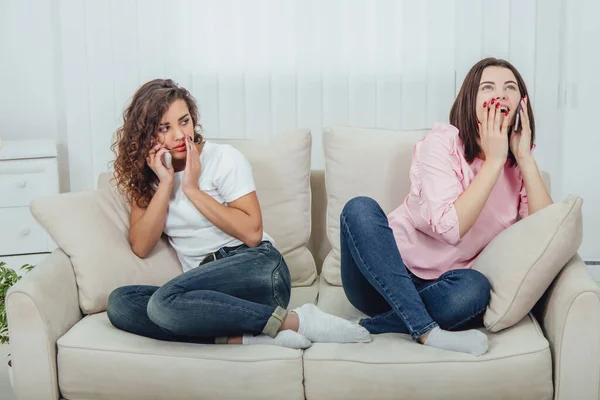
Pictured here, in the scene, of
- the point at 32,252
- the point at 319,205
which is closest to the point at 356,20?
the point at 319,205

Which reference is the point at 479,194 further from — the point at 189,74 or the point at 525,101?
the point at 189,74

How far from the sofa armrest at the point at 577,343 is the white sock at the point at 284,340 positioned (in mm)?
595

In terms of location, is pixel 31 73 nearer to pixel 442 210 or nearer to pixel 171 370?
pixel 171 370

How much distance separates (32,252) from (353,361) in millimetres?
1712

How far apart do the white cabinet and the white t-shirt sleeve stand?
106cm

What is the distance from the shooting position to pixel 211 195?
7.43 feet

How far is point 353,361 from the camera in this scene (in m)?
1.87

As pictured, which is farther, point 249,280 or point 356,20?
point 356,20

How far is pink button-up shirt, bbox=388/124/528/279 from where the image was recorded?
2.10m

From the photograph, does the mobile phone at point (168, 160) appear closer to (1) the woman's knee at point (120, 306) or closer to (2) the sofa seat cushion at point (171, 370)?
(1) the woman's knee at point (120, 306)

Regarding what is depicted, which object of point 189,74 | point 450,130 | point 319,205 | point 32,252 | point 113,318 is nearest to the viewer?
point 113,318

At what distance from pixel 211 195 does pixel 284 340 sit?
0.53m

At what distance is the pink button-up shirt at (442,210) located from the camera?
2102mm

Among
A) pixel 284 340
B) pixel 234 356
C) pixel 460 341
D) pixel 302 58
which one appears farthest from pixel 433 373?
pixel 302 58
